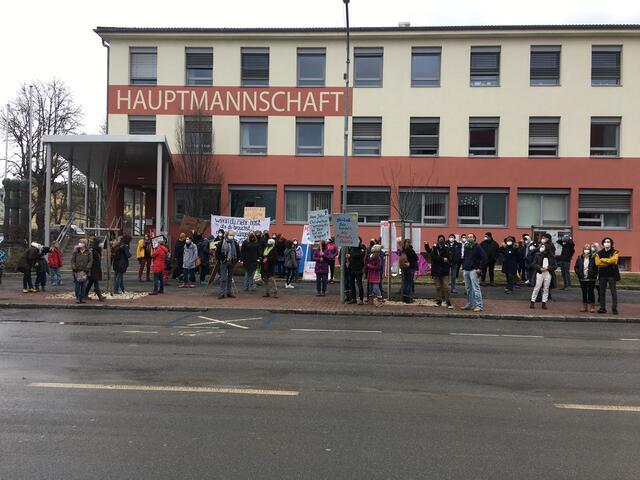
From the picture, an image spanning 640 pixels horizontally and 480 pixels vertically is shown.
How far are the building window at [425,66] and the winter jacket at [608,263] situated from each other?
15856 mm

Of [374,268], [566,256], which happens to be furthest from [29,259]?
[566,256]

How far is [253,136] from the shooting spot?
2762cm

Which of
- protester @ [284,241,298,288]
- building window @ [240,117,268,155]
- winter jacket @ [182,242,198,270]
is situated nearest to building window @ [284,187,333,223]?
building window @ [240,117,268,155]

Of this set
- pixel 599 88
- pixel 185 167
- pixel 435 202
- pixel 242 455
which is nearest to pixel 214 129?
pixel 185 167

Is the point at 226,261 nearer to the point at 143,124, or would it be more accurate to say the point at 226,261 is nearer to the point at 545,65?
the point at 143,124

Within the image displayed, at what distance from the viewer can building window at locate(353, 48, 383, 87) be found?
89.2ft

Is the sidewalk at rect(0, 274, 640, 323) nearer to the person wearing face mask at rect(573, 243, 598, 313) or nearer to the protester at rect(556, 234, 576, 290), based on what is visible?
the person wearing face mask at rect(573, 243, 598, 313)

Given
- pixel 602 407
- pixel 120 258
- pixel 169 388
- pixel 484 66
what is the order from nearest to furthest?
1. pixel 602 407
2. pixel 169 388
3. pixel 120 258
4. pixel 484 66

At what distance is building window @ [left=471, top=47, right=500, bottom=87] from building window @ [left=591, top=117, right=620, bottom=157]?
5200 mm

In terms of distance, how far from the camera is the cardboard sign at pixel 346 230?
14.4m

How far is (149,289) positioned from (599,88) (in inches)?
885

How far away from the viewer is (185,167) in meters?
26.6

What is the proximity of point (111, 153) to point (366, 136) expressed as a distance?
11836 mm

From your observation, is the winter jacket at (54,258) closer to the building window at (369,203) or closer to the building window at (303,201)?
the building window at (303,201)
